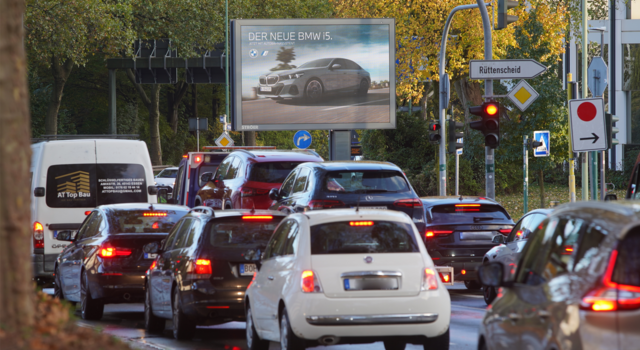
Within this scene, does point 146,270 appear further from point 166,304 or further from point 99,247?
point 166,304

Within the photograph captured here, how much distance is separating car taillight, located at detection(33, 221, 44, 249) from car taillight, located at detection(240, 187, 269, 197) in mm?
3635

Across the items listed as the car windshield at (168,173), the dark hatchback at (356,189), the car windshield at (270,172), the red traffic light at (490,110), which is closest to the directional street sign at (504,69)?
the red traffic light at (490,110)

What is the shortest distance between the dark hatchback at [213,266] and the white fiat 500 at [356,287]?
1.39 m

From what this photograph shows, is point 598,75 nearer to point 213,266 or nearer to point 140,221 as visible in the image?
point 140,221

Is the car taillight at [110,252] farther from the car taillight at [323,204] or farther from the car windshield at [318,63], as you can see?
the car windshield at [318,63]

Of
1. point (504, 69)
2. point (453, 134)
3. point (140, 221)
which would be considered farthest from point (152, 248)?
point (453, 134)

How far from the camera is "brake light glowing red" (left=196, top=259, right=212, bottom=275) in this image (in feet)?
35.8

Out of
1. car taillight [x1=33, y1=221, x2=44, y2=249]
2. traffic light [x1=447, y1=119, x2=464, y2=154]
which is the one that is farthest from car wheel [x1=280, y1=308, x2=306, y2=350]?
traffic light [x1=447, y1=119, x2=464, y2=154]

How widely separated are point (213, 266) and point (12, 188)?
6.08 meters

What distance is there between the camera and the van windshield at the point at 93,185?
18.2 m

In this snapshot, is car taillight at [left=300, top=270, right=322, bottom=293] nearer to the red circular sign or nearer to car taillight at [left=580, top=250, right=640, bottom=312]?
car taillight at [left=580, top=250, right=640, bottom=312]

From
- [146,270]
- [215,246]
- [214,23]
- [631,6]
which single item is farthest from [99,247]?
[631,6]

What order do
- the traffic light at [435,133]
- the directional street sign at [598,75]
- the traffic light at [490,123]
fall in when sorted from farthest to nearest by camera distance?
the traffic light at [435,133] < the directional street sign at [598,75] < the traffic light at [490,123]

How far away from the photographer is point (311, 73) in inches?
1140
